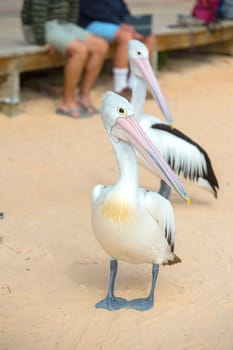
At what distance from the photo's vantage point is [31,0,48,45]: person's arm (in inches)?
291

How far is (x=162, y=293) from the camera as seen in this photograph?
4.38m

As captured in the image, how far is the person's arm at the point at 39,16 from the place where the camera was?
7379 mm

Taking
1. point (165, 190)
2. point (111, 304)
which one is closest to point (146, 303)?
point (111, 304)

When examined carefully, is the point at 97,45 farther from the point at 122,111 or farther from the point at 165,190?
the point at 122,111

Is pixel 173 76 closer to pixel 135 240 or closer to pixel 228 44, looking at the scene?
pixel 228 44

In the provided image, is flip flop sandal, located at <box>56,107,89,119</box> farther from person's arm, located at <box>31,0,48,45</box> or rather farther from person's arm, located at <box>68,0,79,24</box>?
person's arm, located at <box>68,0,79,24</box>

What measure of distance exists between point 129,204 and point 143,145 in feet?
0.93

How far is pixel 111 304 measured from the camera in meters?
4.18

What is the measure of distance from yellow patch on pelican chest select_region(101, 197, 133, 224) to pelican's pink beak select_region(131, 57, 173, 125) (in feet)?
5.77

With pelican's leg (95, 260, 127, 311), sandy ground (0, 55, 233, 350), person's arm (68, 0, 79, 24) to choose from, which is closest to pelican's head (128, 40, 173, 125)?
sandy ground (0, 55, 233, 350)

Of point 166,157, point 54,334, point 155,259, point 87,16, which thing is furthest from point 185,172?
point 87,16

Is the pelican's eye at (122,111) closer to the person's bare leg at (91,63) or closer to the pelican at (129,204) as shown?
the pelican at (129,204)

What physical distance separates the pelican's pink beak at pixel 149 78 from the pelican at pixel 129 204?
5.25ft

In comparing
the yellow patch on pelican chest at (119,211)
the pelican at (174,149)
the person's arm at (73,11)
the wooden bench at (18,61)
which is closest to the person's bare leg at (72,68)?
the wooden bench at (18,61)
